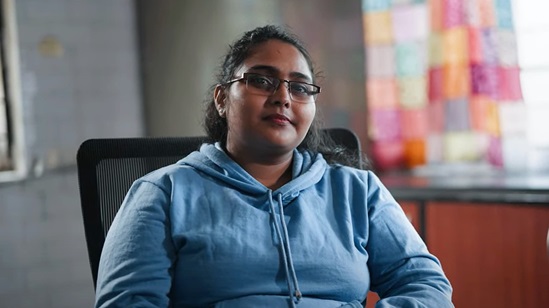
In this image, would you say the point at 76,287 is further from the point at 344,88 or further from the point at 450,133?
the point at 450,133

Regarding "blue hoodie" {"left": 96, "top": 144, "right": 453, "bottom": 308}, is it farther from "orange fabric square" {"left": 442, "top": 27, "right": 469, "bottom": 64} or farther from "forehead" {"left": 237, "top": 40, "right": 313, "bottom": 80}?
"orange fabric square" {"left": 442, "top": 27, "right": 469, "bottom": 64}

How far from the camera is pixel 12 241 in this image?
2.59 m

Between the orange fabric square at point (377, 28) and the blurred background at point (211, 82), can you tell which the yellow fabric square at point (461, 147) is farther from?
the orange fabric square at point (377, 28)

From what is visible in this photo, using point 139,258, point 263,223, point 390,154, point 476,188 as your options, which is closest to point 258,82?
point 263,223

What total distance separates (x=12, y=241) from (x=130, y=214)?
1.71 meters

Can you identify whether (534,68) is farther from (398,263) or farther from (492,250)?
(398,263)

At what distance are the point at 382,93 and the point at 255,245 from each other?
1598 mm

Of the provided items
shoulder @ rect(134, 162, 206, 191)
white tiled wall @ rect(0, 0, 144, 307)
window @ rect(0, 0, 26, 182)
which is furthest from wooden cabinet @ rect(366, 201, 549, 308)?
window @ rect(0, 0, 26, 182)

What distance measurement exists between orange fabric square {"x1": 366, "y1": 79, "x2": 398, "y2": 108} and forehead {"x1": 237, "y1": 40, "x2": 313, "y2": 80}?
135 cm

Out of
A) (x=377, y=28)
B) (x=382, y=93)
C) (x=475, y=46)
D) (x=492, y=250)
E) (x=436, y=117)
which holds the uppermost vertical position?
(x=377, y=28)

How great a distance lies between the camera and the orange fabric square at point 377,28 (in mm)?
2572

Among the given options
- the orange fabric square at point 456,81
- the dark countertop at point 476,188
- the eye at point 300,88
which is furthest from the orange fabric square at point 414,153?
the eye at point 300,88

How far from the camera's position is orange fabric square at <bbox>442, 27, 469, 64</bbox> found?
2.35 m

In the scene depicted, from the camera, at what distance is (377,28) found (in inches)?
102
